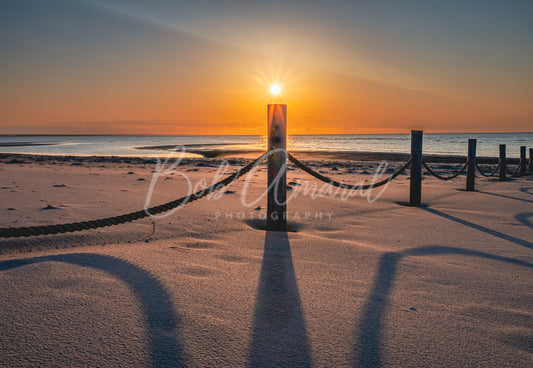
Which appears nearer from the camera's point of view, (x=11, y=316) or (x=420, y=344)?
(x=420, y=344)

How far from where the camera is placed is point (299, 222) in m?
4.05

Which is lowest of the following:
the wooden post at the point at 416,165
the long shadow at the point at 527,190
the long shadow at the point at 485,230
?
the long shadow at the point at 485,230

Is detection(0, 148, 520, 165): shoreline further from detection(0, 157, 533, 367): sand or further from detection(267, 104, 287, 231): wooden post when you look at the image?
detection(0, 157, 533, 367): sand

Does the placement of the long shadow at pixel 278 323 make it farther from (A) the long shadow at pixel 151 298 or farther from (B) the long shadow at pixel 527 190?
(B) the long shadow at pixel 527 190

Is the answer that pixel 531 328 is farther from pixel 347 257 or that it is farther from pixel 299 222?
pixel 299 222

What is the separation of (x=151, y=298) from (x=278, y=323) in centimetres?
72

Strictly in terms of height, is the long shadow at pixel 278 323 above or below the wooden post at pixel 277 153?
below

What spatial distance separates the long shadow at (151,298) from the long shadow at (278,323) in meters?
0.34

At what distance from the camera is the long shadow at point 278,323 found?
1.39 meters

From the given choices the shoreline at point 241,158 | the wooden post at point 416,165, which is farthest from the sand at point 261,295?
the shoreline at point 241,158

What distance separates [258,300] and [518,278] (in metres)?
1.88

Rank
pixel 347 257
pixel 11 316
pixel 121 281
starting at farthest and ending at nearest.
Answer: pixel 347 257 → pixel 121 281 → pixel 11 316

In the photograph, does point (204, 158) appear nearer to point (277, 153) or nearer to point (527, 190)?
Result: point (527, 190)

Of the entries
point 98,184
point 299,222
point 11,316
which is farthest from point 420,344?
point 98,184
